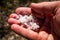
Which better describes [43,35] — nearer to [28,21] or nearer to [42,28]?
[42,28]

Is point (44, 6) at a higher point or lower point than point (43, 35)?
higher

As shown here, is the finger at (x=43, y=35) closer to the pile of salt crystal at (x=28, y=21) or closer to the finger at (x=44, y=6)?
the pile of salt crystal at (x=28, y=21)

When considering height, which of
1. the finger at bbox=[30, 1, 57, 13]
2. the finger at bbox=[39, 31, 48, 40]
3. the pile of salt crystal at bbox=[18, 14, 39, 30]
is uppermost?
the finger at bbox=[30, 1, 57, 13]

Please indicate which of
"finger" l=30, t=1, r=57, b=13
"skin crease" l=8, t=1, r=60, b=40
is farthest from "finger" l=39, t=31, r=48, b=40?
"finger" l=30, t=1, r=57, b=13

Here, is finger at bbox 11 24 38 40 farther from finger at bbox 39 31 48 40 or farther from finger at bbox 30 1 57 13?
finger at bbox 30 1 57 13

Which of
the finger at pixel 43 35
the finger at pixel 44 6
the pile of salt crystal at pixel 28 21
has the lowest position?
the finger at pixel 43 35

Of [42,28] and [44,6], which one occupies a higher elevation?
[44,6]

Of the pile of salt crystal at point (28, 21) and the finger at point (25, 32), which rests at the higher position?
the pile of salt crystal at point (28, 21)

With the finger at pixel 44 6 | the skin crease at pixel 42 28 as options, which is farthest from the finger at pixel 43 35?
the finger at pixel 44 6

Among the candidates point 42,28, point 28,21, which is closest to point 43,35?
point 42,28

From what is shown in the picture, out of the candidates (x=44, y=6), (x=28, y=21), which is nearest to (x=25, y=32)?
(x=28, y=21)

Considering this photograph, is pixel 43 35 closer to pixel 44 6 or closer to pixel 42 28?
pixel 42 28

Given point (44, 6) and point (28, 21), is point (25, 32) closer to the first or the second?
point (28, 21)
